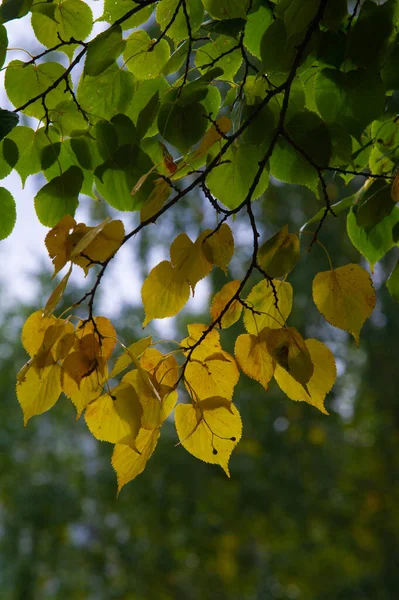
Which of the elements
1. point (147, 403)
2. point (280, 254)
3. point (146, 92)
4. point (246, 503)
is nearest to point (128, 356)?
point (147, 403)

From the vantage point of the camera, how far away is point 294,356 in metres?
0.37

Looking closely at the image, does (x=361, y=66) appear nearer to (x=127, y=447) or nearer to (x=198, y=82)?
(x=198, y=82)

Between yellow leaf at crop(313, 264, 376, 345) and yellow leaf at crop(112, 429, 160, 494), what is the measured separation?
0.14 metres

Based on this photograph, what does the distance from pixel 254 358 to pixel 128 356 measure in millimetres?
96

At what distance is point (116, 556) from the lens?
3586 mm

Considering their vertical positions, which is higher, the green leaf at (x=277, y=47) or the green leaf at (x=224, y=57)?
the green leaf at (x=224, y=57)

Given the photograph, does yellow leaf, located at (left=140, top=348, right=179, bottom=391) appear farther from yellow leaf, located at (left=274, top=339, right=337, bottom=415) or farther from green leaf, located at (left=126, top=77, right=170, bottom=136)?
green leaf, located at (left=126, top=77, right=170, bottom=136)

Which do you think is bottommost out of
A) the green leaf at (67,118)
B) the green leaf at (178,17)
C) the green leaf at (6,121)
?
the green leaf at (6,121)

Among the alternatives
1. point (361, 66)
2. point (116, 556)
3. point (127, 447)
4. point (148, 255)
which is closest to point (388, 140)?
→ point (361, 66)

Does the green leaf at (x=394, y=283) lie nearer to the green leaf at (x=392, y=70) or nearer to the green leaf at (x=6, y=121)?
the green leaf at (x=392, y=70)

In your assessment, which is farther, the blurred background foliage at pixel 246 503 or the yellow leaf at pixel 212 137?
the blurred background foliage at pixel 246 503

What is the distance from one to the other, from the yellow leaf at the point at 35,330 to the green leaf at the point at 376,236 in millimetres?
259

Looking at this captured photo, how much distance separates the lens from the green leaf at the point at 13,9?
1.24 ft

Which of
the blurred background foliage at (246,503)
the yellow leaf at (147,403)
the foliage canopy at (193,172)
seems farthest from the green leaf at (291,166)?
the blurred background foliage at (246,503)
